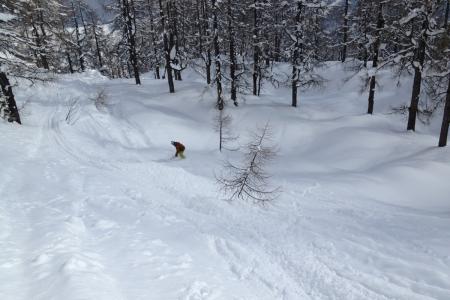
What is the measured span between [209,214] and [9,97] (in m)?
13.9

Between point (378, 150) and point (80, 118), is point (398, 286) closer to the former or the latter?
point (378, 150)

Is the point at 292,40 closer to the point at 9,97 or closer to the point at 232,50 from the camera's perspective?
the point at 232,50

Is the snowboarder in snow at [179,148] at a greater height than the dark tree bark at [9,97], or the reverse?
the dark tree bark at [9,97]

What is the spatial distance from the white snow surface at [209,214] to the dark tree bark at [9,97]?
3.62ft

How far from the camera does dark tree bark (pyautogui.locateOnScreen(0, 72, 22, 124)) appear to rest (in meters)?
17.3

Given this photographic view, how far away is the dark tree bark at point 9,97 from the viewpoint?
1731cm

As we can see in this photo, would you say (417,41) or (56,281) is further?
(417,41)

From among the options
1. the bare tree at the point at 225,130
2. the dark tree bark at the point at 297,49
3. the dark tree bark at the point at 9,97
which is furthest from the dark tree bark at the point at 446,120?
the dark tree bark at the point at 9,97

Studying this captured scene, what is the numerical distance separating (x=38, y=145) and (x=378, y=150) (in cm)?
1706

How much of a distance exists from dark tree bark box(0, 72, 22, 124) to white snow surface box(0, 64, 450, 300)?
3.62 feet

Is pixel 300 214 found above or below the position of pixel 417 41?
below

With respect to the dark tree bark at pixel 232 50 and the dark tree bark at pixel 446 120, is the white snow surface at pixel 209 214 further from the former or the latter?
the dark tree bark at pixel 232 50

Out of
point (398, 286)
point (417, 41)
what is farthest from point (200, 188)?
point (417, 41)

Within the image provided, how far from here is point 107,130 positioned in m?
20.2
